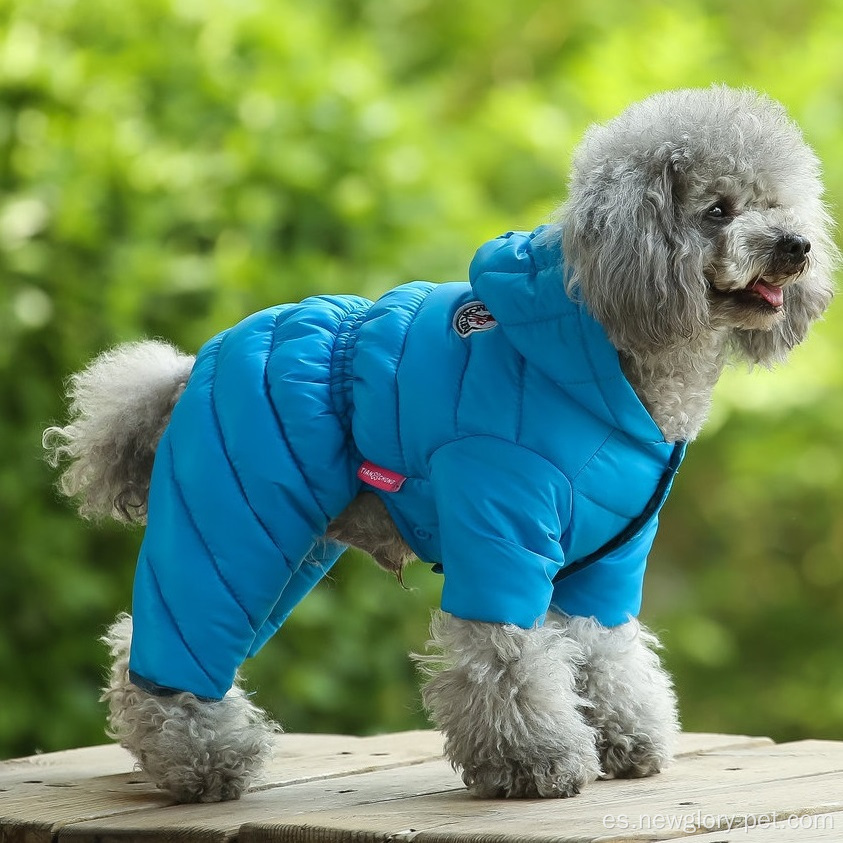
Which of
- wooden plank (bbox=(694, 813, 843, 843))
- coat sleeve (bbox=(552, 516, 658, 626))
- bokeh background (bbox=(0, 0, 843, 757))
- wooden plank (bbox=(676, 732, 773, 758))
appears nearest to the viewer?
wooden plank (bbox=(694, 813, 843, 843))

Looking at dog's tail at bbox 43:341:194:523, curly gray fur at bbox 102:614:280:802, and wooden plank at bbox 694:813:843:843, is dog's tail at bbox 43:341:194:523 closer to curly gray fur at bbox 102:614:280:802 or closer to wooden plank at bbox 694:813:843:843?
curly gray fur at bbox 102:614:280:802

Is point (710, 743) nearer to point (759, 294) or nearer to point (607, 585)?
point (607, 585)

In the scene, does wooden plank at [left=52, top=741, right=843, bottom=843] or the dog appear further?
the dog

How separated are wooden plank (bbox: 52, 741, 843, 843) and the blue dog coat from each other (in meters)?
0.29

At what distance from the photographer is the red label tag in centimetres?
245

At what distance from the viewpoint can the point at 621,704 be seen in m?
2.62

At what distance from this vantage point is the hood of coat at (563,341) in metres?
2.32

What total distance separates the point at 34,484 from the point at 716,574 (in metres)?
2.85

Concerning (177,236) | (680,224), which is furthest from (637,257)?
(177,236)

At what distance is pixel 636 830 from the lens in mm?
1991

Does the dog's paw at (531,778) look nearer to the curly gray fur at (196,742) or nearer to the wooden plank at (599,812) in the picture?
the wooden plank at (599,812)

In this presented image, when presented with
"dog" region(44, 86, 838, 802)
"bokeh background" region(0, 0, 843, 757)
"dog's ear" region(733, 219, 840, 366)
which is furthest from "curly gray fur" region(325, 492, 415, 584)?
"bokeh background" region(0, 0, 843, 757)

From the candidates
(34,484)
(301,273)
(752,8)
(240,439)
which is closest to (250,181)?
(301,273)

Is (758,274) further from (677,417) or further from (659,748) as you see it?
(659,748)
